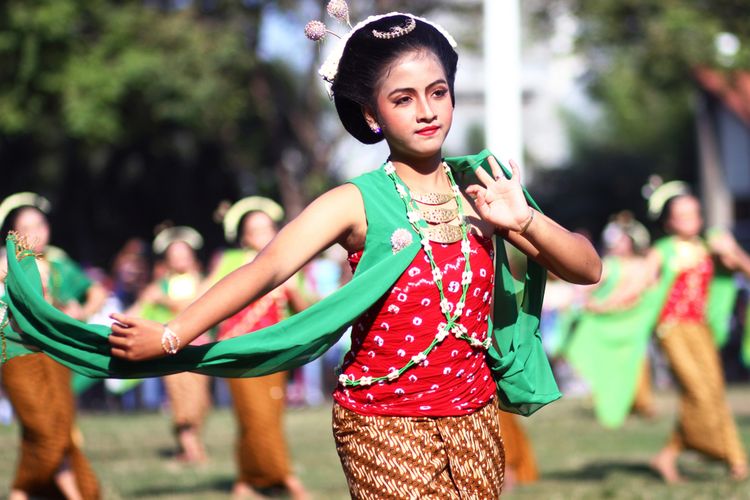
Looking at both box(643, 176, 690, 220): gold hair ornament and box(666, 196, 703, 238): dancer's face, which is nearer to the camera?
box(666, 196, 703, 238): dancer's face

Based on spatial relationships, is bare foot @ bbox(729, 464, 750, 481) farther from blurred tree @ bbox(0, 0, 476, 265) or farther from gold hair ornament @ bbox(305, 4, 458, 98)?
blurred tree @ bbox(0, 0, 476, 265)

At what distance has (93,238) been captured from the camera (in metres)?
29.3

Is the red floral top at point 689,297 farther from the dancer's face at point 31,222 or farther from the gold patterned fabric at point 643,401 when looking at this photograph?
the gold patterned fabric at point 643,401

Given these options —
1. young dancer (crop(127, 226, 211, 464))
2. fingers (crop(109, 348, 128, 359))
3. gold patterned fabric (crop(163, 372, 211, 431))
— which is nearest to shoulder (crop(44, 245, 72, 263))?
young dancer (crop(127, 226, 211, 464))

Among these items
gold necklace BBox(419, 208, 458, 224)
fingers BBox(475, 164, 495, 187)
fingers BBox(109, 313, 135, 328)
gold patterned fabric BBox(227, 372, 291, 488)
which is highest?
fingers BBox(475, 164, 495, 187)

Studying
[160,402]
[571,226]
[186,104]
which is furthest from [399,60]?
[571,226]

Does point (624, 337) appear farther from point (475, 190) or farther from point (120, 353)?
point (120, 353)

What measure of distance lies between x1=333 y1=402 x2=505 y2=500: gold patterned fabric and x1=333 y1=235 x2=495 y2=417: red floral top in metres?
0.04

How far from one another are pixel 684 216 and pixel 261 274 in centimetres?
580

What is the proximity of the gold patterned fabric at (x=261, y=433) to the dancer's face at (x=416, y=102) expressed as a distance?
5.00 m

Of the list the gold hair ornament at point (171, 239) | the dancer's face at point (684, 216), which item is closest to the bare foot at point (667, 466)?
the dancer's face at point (684, 216)

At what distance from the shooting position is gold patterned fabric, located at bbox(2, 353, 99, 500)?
7.24 m

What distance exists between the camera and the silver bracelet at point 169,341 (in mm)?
3787

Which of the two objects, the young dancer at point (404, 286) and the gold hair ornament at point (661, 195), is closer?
the young dancer at point (404, 286)
